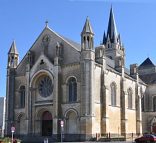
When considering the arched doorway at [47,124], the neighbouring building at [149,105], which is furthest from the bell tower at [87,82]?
the neighbouring building at [149,105]

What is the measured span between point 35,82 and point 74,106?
8.41m

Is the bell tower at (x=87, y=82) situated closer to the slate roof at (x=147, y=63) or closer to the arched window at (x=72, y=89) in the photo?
the arched window at (x=72, y=89)

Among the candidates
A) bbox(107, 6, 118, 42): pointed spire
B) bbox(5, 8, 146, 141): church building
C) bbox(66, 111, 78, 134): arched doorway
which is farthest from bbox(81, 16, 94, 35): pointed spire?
bbox(107, 6, 118, 42): pointed spire

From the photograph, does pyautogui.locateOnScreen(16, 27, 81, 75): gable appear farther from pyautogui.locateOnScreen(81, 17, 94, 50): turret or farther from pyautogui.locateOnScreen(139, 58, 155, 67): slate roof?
pyautogui.locateOnScreen(139, 58, 155, 67): slate roof

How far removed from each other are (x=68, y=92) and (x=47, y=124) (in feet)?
20.2

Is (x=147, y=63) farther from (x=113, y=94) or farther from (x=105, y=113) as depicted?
(x=105, y=113)

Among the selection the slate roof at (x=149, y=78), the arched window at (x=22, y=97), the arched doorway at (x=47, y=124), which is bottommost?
the arched doorway at (x=47, y=124)

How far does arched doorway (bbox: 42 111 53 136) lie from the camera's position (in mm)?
51281

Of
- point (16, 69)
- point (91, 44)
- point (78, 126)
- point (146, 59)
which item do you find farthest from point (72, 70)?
point (146, 59)

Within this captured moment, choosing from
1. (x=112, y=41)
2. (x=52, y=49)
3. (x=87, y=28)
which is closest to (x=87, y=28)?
(x=87, y=28)

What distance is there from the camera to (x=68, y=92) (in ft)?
163

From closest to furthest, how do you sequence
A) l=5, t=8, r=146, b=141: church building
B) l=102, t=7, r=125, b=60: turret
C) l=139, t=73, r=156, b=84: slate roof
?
l=5, t=8, r=146, b=141: church building
l=139, t=73, r=156, b=84: slate roof
l=102, t=7, r=125, b=60: turret

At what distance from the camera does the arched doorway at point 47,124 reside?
168 ft

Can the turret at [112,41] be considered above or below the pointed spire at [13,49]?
above
